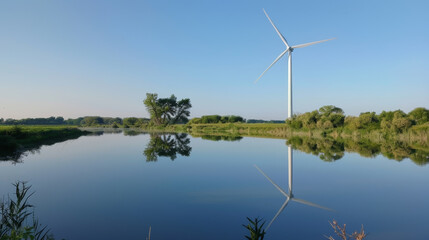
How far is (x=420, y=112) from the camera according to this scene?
3188 centimetres

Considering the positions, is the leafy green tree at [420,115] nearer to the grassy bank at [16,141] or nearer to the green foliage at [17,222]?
the green foliage at [17,222]

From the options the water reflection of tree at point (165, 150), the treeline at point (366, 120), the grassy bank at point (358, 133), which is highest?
the treeline at point (366, 120)

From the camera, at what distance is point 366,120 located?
33.8 metres

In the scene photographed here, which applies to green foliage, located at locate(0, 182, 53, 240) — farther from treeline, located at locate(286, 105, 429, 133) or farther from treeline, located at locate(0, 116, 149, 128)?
treeline, located at locate(0, 116, 149, 128)

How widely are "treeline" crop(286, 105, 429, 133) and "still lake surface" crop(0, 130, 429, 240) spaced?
797 inches

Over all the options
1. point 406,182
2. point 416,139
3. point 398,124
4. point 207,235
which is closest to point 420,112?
point 398,124

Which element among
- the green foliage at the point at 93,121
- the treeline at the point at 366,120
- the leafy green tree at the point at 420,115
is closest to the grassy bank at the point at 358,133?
the treeline at the point at 366,120

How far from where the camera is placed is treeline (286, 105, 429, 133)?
29.3 metres

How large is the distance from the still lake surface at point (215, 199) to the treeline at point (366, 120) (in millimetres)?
20255

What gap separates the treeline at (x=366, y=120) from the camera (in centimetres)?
2927

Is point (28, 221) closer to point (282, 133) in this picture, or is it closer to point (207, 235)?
point (207, 235)

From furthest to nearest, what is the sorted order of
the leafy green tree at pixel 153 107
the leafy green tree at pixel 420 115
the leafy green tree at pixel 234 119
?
the leafy green tree at pixel 234 119, the leafy green tree at pixel 153 107, the leafy green tree at pixel 420 115

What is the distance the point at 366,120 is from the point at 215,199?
34.4 meters

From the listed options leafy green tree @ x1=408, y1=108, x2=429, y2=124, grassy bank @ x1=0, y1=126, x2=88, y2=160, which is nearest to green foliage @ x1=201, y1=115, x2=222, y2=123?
grassy bank @ x1=0, y1=126, x2=88, y2=160
